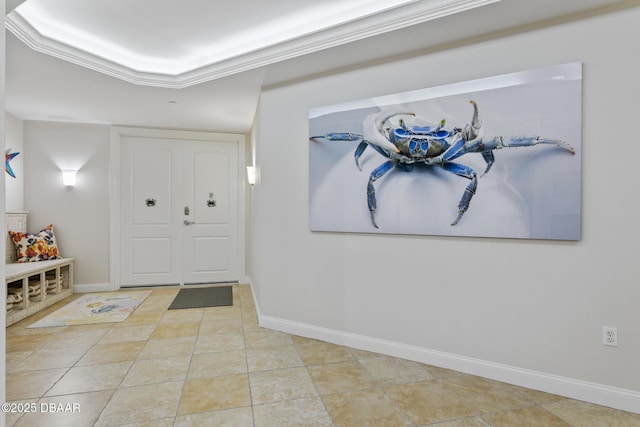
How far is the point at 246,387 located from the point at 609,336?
2241 millimetres

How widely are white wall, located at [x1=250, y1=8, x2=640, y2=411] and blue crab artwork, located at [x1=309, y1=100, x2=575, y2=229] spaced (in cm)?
23

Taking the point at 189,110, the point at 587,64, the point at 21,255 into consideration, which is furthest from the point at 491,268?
the point at 21,255

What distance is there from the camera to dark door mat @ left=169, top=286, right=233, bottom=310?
160 inches

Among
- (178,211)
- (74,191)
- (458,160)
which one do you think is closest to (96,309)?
(178,211)

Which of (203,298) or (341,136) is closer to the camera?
(341,136)

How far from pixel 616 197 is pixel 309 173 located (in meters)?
2.11

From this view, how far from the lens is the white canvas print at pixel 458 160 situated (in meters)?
2.11

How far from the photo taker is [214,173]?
519 centimetres

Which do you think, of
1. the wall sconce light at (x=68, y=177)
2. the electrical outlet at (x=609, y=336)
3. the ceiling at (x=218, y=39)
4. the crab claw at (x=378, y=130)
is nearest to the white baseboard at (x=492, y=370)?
the electrical outlet at (x=609, y=336)

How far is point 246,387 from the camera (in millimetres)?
2207

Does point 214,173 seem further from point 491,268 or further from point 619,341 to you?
point 619,341

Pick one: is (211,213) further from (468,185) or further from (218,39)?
(468,185)

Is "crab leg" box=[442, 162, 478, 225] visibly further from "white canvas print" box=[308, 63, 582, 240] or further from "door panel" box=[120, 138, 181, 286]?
"door panel" box=[120, 138, 181, 286]

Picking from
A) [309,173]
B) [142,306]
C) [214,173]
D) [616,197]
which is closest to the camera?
[616,197]
